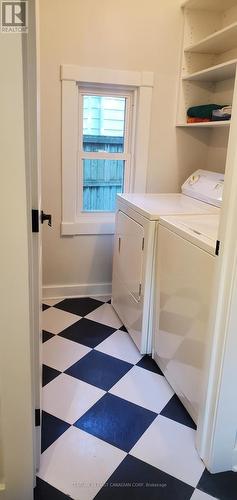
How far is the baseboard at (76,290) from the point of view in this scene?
3026 millimetres

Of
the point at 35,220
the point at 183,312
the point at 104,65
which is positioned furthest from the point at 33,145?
the point at 104,65

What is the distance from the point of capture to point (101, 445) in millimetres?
1600

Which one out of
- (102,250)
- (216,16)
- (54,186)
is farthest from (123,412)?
(216,16)

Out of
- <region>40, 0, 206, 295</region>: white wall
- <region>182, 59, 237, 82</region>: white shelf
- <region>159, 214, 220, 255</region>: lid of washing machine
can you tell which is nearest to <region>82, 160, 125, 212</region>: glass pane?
<region>40, 0, 206, 295</region>: white wall

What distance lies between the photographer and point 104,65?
262 centimetres

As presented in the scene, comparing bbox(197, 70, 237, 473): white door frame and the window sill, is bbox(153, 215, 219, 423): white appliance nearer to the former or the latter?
bbox(197, 70, 237, 473): white door frame

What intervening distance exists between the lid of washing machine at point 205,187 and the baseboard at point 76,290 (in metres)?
1.05

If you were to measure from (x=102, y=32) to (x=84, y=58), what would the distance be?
213 mm

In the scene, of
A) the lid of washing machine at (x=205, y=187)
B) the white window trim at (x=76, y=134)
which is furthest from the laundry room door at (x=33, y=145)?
the white window trim at (x=76, y=134)

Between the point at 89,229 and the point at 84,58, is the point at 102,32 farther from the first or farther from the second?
the point at 89,229

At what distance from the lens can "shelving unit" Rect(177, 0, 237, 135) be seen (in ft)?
8.15

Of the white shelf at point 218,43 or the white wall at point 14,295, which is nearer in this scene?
the white wall at point 14,295

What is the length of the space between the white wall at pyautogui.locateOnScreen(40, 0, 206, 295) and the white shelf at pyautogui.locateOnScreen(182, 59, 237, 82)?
19cm

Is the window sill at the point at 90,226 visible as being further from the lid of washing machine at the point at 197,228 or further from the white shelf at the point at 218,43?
the white shelf at the point at 218,43
